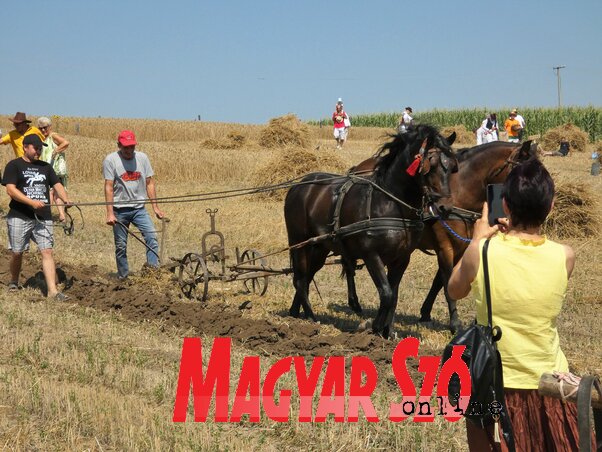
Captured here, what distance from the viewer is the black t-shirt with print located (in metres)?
9.40

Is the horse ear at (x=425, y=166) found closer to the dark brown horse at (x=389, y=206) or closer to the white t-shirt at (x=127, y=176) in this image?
the dark brown horse at (x=389, y=206)

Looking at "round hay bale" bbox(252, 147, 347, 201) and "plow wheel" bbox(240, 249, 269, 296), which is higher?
"round hay bale" bbox(252, 147, 347, 201)

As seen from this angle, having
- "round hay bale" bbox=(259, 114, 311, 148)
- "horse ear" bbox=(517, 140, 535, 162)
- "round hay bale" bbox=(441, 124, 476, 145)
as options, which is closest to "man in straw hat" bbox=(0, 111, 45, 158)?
"horse ear" bbox=(517, 140, 535, 162)

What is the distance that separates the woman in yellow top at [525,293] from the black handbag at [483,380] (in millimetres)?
93

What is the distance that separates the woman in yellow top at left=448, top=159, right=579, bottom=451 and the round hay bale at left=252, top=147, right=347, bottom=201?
57.0 ft

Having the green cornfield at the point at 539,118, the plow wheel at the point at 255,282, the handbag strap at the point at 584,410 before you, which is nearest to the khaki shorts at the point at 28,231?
the plow wheel at the point at 255,282

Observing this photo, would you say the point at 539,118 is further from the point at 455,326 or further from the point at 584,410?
the point at 584,410

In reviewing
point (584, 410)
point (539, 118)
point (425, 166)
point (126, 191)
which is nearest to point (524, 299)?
point (584, 410)

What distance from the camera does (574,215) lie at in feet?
47.8

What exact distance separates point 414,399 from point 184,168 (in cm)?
2217

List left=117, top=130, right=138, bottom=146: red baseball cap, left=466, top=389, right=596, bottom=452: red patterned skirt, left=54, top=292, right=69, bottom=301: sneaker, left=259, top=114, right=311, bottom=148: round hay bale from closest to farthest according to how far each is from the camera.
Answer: left=466, top=389, right=596, bottom=452: red patterned skirt < left=54, top=292, right=69, bottom=301: sneaker < left=117, top=130, right=138, bottom=146: red baseball cap < left=259, top=114, right=311, bottom=148: round hay bale

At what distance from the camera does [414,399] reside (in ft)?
19.4

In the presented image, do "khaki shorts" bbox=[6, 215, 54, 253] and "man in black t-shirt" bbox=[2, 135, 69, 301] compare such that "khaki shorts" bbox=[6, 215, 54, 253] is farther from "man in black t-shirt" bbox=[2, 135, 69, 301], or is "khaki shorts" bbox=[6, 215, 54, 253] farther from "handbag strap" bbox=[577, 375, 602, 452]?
"handbag strap" bbox=[577, 375, 602, 452]

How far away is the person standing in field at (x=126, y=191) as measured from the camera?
1047cm
